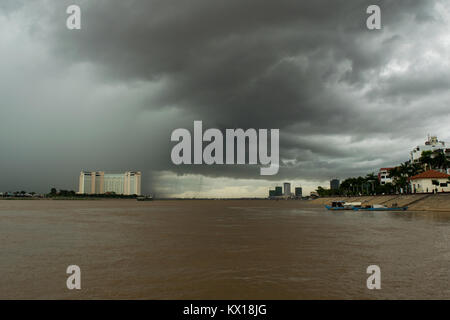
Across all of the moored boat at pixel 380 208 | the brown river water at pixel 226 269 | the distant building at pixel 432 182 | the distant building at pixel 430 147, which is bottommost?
the moored boat at pixel 380 208

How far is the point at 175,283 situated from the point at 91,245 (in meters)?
13.8

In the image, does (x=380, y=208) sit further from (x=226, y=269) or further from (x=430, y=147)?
(x=430, y=147)

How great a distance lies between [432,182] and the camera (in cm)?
9606

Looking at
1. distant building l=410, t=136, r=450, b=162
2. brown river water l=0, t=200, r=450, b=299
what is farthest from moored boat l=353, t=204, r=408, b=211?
distant building l=410, t=136, r=450, b=162

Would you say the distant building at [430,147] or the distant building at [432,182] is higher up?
the distant building at [430,147]

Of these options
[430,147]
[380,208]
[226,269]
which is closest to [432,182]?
[380,208]

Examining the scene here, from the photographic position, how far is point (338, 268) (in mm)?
15797

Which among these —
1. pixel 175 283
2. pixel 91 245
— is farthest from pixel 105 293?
pixel 91 245

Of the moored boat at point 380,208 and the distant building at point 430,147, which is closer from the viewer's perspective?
the moored boat at point 380,208

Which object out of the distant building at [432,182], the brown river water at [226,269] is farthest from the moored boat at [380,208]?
the brown river water at [226,269]

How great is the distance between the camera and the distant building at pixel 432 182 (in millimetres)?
95594

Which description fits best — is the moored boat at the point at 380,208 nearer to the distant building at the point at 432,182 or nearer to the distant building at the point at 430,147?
the distant building at the point at 432,182

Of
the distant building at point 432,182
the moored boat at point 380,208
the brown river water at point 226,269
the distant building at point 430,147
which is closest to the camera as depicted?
the brown river water at point 226,269
